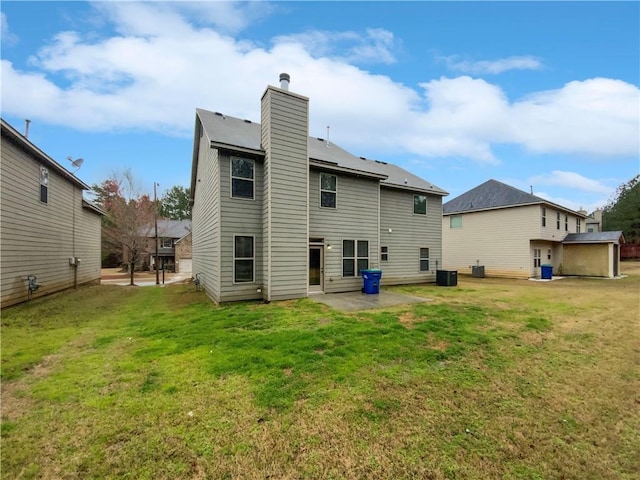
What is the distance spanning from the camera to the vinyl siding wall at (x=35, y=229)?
26.1 ft

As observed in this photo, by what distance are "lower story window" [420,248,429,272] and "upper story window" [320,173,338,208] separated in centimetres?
609

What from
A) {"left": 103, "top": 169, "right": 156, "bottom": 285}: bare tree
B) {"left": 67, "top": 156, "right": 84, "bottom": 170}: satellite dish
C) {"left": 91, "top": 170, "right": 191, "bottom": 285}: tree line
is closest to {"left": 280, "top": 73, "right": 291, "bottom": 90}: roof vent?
{"left": 67, "top": 156, "right": 84, "bottom": 170}: satellite dish

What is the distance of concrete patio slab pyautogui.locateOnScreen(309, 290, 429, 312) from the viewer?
26.7 ft

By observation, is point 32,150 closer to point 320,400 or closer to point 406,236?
point 320,400

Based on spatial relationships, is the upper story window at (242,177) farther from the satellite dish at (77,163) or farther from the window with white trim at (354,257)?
the satellite dish at (77,163)

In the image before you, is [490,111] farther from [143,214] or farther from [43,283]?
[143,214]

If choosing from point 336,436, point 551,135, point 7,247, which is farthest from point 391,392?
point 551,135

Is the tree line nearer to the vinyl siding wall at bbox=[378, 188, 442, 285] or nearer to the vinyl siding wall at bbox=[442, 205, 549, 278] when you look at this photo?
the vinyl siding wall at bbox=[378, 188, 442, 285]

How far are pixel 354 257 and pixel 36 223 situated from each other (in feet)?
36.2

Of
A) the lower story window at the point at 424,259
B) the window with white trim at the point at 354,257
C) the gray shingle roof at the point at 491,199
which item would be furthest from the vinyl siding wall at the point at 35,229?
the gray shingle roof at the point at 491,199

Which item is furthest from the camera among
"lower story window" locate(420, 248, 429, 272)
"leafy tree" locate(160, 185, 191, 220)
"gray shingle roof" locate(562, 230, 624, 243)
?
"leafy tree" locate(160, 185, 191, 220)

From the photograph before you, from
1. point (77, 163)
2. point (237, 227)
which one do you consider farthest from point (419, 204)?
point (77, 163)

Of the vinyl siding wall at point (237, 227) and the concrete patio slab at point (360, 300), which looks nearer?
the concrete patio slab at point (360, 300)

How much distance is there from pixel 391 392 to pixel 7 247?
10.6 meters
